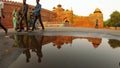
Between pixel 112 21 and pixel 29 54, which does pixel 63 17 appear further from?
pixel 29 54

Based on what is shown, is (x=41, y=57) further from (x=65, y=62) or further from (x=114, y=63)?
(x=114, y=63)

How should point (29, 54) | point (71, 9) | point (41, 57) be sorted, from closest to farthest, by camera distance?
point (41, 57)
point (29, 54)
point (71, 9)

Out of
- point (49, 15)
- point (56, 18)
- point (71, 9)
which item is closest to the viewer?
point (49, 15)

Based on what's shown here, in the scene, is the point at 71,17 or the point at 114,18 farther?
the point at 114,18

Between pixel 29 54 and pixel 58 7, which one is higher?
pixel 58 7

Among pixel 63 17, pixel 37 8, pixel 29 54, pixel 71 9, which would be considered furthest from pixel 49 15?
pixel 29 54

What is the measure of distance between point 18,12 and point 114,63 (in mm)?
8371

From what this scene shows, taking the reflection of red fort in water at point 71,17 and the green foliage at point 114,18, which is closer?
the reflection of red fort in water at point 71,17

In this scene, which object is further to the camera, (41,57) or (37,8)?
(37,8)

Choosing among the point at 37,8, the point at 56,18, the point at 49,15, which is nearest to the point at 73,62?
the point at 37,8

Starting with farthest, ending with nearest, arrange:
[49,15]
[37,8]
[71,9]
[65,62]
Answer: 1. [71,9]
2. [49,15]
3. [37,8]
4. [65,62]

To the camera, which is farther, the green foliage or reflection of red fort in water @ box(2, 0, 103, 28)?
the green foliage

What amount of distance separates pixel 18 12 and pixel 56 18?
50.2 metres

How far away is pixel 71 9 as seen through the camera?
235 ft
